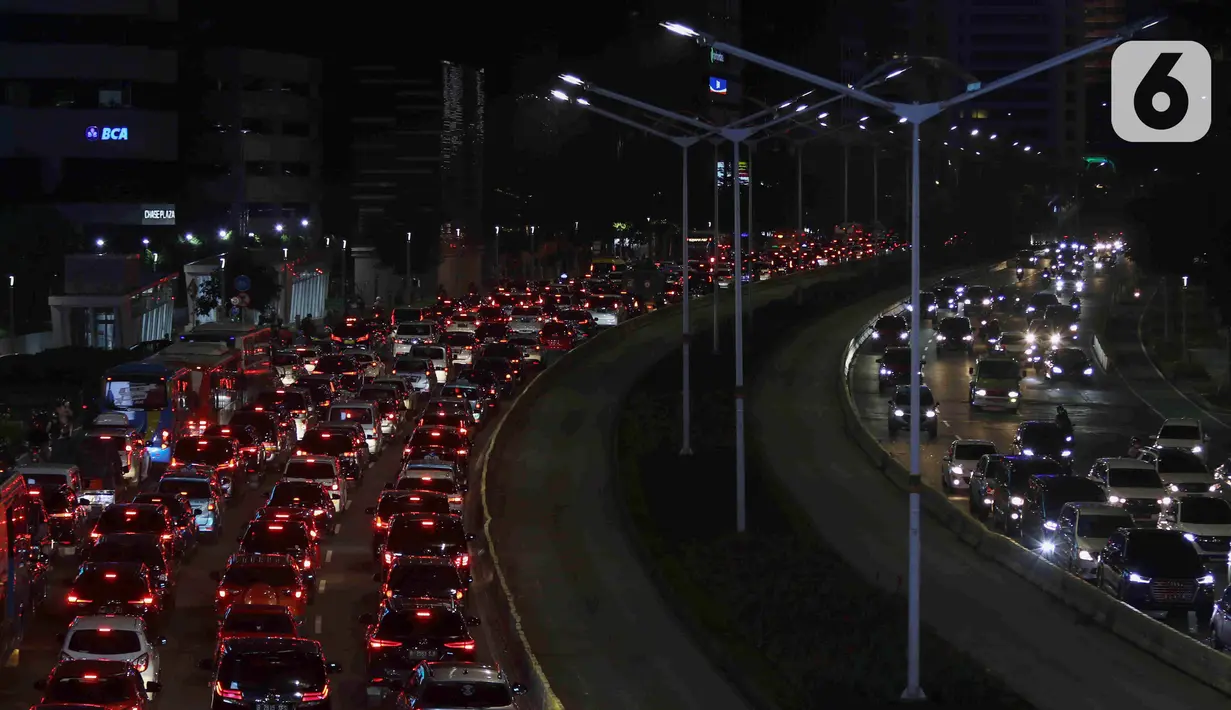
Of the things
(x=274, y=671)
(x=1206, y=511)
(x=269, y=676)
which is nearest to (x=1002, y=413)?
(x=1206, y=511)

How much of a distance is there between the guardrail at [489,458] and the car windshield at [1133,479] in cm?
1288

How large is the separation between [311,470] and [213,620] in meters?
10.4

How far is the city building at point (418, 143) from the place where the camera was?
129875 millimetres

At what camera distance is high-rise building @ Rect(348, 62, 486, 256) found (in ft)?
427

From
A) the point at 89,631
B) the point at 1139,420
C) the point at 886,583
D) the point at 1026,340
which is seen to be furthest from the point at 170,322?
the point at 89,631

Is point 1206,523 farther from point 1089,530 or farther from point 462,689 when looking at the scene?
point 462,689

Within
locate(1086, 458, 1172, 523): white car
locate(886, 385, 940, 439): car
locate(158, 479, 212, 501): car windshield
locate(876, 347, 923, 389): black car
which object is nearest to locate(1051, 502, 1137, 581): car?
locate(1086, 458, 1172, 523): white car

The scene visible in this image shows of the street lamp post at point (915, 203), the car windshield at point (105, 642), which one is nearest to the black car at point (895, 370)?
the street lamp post at point (915, 203)

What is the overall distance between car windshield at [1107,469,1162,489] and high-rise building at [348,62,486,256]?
9297 centimetres

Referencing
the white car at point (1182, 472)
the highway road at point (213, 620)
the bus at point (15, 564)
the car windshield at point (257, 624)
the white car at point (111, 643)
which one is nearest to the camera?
the white car at point (111, 643)

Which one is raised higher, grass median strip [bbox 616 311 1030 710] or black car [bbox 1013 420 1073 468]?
black car [bbox 1013 420 1073 468]

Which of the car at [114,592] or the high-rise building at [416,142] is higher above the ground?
the high-rise building at [416,142]

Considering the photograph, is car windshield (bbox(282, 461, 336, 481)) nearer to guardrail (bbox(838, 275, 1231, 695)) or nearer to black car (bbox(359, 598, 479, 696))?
guardrail (bbox(838, 275, 1231, 695))

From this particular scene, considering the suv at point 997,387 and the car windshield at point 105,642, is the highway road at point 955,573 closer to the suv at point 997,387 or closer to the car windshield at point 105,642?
the suv at point 997,387
